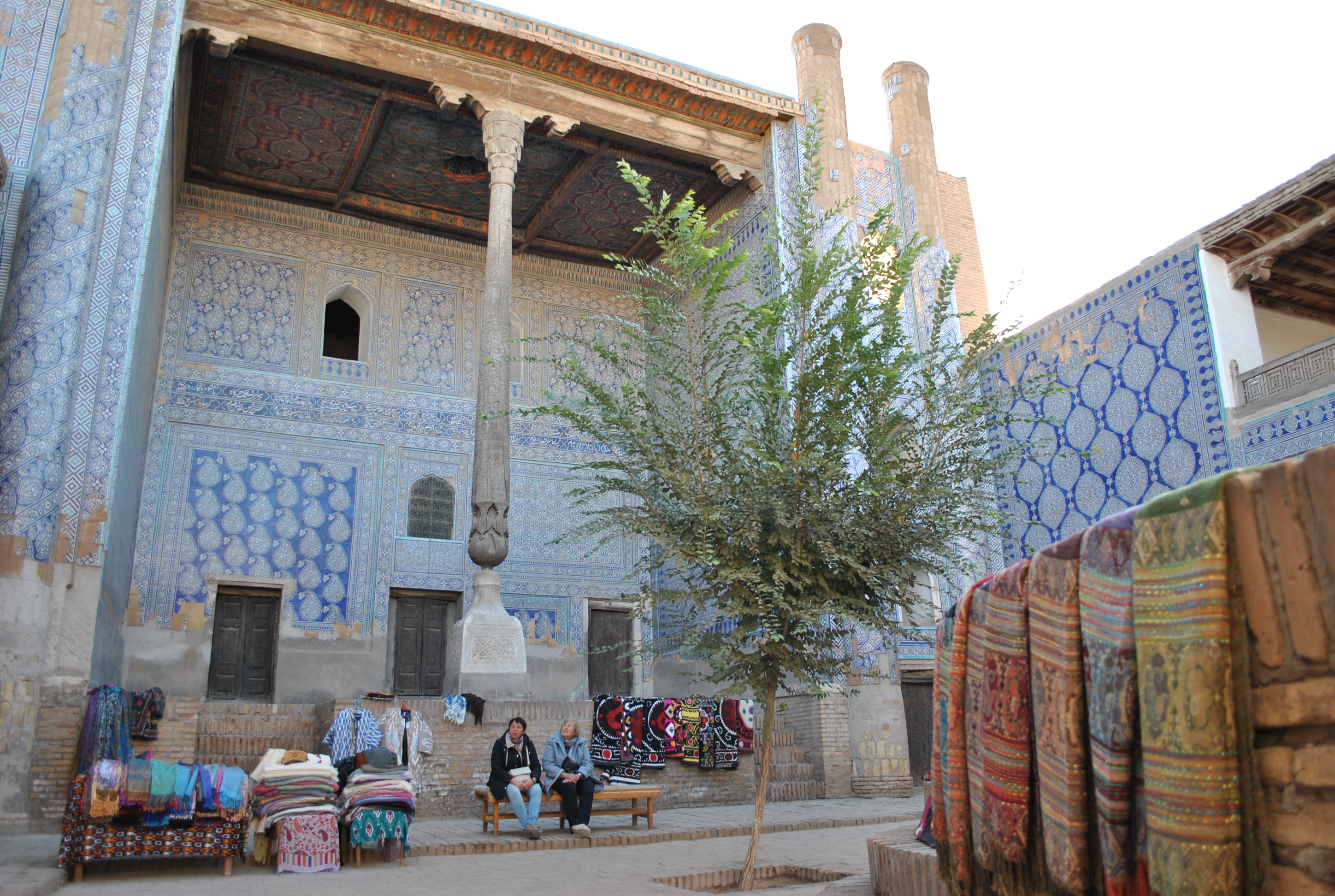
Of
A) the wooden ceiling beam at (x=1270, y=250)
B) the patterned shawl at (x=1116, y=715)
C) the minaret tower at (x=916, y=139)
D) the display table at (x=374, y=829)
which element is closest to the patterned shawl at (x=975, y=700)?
the patterned shawl at (x=1116, y=715)

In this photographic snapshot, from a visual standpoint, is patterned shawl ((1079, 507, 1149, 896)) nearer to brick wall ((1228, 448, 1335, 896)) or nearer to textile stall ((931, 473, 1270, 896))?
textile stall ((931, 473, 1270, 896))

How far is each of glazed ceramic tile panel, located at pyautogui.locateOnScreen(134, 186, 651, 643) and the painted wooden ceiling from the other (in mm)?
374

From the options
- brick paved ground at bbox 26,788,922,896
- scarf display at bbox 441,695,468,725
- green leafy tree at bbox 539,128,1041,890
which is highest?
green leafy tree at bbox 539,128,1041,890

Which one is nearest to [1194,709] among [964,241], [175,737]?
[175,737]

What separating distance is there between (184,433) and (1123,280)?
1051cm

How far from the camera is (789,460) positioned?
6.27 meters

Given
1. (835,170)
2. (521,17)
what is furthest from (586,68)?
(835,170)

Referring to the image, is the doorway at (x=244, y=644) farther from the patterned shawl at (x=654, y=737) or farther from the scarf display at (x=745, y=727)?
the scarf display at (x=745, y=727)

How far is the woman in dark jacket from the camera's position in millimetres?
7242

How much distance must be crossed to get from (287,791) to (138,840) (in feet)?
2.61

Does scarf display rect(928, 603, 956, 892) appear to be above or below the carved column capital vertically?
below

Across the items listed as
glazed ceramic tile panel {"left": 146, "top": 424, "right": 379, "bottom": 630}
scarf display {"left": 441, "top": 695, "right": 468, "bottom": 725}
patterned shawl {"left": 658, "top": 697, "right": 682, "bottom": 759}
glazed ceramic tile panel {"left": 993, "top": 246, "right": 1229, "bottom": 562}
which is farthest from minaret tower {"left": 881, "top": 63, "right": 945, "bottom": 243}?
scarf display {"left": 441, "top": 695, "right": 468, "bottom": 725}

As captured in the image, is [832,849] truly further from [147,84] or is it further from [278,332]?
[278,332]

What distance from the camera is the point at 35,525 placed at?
A: 746 cm
